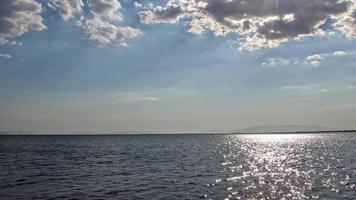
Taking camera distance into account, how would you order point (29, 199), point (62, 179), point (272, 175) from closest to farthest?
point (29, 199), point (62, 179), point (272, 175)

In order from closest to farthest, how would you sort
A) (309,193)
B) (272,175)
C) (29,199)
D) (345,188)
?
(29,199)
(309,193)
(345,188)
(272,175)

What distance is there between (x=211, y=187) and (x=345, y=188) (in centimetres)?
1350

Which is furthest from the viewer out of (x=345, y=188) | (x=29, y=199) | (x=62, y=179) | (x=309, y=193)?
(x=62, y=179)

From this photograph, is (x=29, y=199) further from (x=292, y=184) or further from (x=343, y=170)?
(x=343, y=170)

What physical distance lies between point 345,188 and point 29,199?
99.2 ft

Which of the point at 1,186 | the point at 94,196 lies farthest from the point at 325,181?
the point at 1,186

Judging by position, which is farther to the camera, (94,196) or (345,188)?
(345,188)

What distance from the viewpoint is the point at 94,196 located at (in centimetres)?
3475

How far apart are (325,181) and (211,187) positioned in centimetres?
1422

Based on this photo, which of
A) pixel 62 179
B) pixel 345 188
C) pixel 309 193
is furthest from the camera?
pixel 62 179

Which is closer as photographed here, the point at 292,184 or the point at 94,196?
the point at 94,196

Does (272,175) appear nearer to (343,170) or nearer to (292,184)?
→ (292,184)

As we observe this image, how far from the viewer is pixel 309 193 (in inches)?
1436

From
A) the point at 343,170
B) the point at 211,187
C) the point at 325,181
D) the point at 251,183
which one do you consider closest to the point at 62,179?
the point at 211,187
